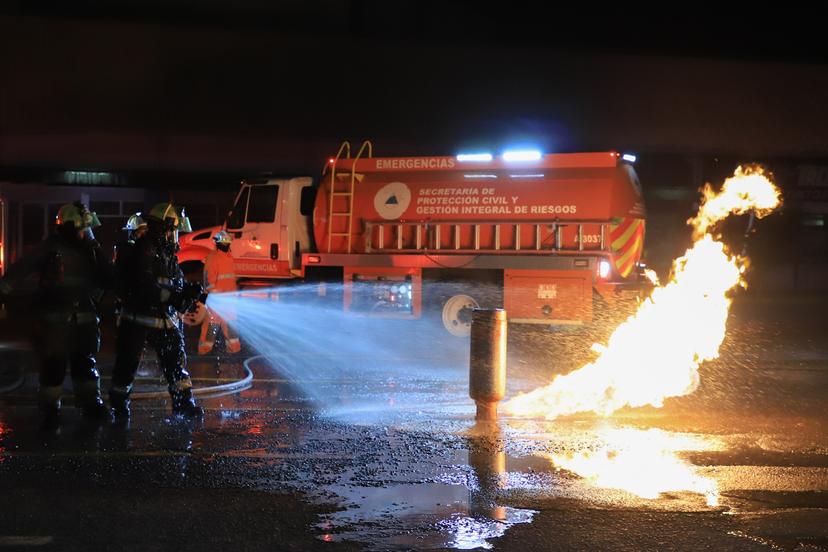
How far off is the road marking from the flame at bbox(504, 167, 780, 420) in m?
Result: 4.41

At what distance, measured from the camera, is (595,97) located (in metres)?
21.3

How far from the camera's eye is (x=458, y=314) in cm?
1328

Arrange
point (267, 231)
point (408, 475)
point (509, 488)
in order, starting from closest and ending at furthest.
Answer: point (509, 488) → point (408, 475) → point (267, 231)

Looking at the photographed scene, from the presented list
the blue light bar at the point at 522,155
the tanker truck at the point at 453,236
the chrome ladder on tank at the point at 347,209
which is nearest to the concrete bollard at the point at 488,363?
the tanker truck at the point at 453,236

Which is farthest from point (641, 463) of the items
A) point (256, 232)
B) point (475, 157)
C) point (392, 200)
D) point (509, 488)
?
point (256, 232)

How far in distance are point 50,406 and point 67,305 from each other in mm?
864

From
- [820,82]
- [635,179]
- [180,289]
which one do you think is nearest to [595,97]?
[820,82]

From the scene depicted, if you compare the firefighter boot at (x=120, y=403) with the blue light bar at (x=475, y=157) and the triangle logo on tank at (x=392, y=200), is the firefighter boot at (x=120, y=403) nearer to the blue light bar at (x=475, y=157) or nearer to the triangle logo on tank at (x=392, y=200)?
the triangle logo on tank at (x=392, y=200)

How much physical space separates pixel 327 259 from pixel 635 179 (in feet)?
17.0

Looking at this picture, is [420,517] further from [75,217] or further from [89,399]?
[75,217]

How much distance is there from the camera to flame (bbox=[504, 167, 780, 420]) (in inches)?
317

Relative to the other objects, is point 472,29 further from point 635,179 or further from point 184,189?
point 635,179

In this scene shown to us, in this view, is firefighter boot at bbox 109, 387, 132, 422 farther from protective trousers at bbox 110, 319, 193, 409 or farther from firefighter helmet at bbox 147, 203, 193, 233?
firefighter helmet at bbox 147, 203, 193, 233

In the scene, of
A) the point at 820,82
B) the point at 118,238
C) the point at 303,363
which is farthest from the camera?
the point at 118,238
